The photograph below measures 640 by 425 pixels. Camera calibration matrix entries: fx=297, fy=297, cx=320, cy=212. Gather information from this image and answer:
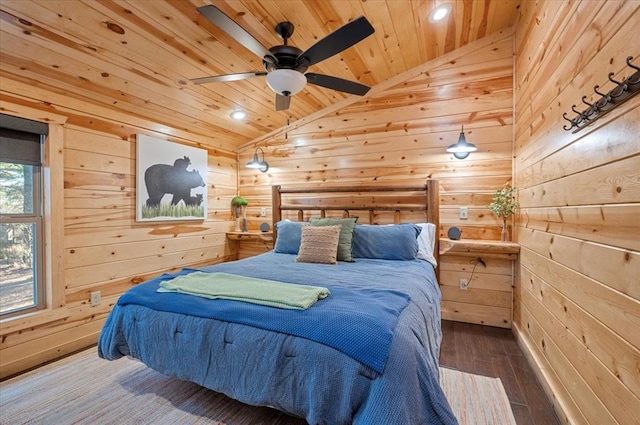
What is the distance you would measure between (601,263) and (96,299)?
3576mm

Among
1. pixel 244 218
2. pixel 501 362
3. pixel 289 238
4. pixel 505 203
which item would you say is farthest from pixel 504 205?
pixel 244 218

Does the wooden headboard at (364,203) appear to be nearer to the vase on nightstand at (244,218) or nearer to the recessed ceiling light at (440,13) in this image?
the vase on nightstand at (244,218)

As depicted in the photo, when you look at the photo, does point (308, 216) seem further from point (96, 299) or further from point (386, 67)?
point (96, 299)

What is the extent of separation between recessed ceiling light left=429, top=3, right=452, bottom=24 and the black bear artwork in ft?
9.48

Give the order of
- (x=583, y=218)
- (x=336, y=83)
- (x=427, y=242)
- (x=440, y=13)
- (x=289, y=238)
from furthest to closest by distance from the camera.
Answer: (x=289, y=238) < (x=427, y=242) < (x=440, y=13) < (x=336, y=83) < (x=583, y=218)

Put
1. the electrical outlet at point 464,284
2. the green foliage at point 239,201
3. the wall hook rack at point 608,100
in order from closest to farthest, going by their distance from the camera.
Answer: the wall hook rack at point 608,100 < the electrical outlet at point 464,284 < the green foliage at point 239,201

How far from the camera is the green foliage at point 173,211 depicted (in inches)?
122

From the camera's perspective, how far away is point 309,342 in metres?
1.30

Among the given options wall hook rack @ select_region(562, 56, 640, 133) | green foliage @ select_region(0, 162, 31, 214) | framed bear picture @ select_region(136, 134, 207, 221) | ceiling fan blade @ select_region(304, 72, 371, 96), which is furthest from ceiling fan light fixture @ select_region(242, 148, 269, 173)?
wall hook rack @ select_region(562, 56, 640, 133)

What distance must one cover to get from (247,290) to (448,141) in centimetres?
261

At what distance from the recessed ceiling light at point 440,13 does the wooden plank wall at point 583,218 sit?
0.62 meters

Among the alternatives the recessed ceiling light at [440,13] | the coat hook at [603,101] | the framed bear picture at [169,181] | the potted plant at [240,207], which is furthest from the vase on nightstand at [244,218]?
the coat hook at [603,101]

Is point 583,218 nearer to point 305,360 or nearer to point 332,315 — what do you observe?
point 332,315

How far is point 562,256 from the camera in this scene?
1.70 m
